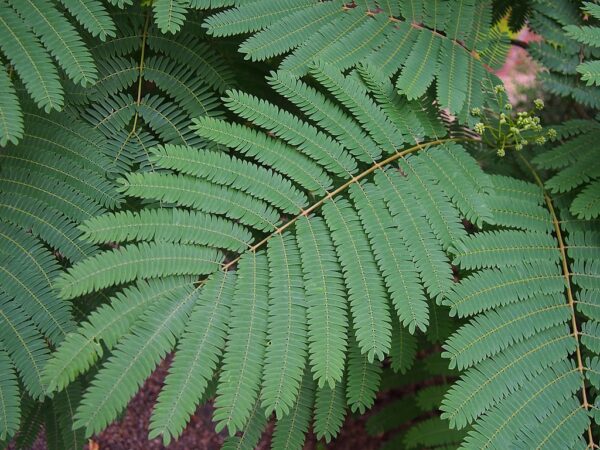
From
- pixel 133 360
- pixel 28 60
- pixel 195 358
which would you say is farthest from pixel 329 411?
pixel 28 60

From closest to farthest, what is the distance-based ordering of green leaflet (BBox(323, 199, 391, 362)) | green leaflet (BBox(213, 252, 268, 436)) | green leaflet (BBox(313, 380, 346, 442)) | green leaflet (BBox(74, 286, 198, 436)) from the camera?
green leaflet (BBox(74, 286, 198, 436))
green leaflet (BBox(213, 252, 268, 436))
green leaflet (BBox(323, 199, 391, 362))
green leaflet (BBox(313, 380, 346, 442))

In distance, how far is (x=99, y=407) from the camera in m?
1.37

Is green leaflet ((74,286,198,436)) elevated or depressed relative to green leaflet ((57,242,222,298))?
depressed

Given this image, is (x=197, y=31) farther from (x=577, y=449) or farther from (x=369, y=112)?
(x=577, y=449)

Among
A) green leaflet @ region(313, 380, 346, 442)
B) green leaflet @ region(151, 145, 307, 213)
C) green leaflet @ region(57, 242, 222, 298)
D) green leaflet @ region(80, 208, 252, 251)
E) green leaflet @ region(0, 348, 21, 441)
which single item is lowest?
green leaflet @ region(0, 348, 21, 441)

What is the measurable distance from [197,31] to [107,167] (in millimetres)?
622

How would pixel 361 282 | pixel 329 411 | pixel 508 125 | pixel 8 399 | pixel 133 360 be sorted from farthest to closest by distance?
pixel 508 125, pixel 329 411, pixel 361 282, pixel 8 399, pixel 133 360

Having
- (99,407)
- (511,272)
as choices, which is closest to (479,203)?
(511,272)

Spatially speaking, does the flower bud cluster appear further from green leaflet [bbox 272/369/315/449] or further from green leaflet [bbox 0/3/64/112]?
green leaflet [bbox 0/3/64/112]

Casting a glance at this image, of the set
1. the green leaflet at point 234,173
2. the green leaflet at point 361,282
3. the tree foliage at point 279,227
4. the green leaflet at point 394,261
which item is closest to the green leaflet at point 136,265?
the tree foliage at point 279,227

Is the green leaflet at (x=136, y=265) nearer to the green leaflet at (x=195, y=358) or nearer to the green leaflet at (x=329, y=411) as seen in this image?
the green leaflet at (x=195, y=358)

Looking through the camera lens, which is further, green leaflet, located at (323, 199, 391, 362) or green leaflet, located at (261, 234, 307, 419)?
green leaflet, located at (323, 199, 391, 362)

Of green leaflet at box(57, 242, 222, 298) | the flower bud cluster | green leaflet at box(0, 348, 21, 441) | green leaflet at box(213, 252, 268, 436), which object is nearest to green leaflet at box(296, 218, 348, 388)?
green leaflet at box(213, 252, 268, 436)

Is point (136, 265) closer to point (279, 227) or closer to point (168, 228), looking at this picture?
point (168, 228)
